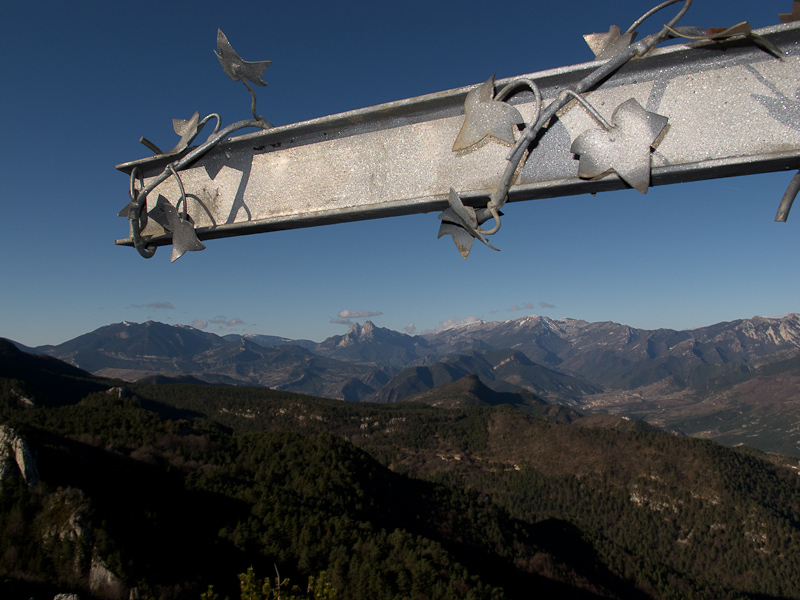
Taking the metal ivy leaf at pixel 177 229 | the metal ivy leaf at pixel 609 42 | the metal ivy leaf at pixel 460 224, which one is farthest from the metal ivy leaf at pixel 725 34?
the metal ivy leaf at pixel 177 229

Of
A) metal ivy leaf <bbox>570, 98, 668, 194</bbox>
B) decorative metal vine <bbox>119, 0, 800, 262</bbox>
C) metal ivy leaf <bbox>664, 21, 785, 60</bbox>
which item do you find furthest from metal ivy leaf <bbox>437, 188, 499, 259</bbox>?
metal ivy leaf <bbox>664, 21, 785, 60</bbox>

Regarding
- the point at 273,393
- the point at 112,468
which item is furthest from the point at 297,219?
the point at 273,393

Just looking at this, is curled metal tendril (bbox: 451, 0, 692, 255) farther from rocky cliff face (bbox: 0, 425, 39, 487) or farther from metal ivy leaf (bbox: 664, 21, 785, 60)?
rocky cliff face (bbox: 0, 425, 39, 487)

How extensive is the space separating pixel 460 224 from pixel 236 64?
150cm

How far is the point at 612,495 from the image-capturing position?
9575 centimetres

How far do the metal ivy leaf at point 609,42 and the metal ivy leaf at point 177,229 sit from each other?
2.31 meters

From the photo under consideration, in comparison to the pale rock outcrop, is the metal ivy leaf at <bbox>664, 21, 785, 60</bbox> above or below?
above

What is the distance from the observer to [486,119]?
6.81ft

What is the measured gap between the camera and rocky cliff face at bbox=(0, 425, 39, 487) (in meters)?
32.2

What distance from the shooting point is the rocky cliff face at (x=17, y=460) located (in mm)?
32250

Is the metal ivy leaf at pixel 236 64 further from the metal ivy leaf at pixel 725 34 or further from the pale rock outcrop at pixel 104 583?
the pale rock outcrop at pixel 104 583

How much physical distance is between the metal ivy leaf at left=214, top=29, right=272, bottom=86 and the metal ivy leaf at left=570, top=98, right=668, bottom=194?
1.70 metres

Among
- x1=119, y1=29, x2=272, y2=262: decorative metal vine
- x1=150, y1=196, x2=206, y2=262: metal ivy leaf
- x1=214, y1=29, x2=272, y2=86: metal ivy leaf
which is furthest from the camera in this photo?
x1=150, y1=196, x2=206, y2=262: metal ivy leaf

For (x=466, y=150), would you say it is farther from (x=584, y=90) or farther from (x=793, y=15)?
(x=793, y=15)
